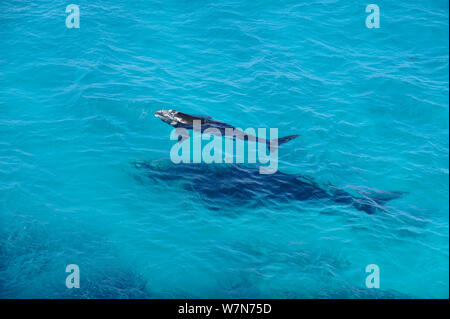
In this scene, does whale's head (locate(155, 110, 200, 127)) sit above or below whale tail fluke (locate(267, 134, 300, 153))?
above

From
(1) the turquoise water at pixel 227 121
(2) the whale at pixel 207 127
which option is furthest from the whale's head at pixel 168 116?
(1) the turquoise water at pixel 227 121

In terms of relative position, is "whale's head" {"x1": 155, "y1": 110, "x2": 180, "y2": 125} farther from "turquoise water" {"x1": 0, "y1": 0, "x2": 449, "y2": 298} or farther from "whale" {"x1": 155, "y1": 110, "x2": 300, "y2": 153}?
"turquoise water" {"x1": 0, "y1": 0, "x2": 449, "y2": 298}

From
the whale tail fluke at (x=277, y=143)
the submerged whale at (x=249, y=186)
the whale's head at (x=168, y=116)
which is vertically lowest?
the submerged whale at (x=249, y=186)

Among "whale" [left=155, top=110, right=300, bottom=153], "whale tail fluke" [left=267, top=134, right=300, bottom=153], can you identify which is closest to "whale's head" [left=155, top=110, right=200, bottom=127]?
"whale" [left=155, top=110, right=300, bottom=153]

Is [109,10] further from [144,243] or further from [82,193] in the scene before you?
[144,243]

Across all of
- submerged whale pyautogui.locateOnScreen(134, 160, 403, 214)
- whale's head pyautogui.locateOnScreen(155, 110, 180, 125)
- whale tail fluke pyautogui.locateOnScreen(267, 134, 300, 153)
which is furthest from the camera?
whale's head pyautogui.locateOnScreen(155, 110, 180, 125)

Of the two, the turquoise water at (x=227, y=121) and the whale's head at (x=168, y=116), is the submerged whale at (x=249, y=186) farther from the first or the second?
the whale's head at (x=168, y=116)

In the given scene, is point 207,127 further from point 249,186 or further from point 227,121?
point 249,186
